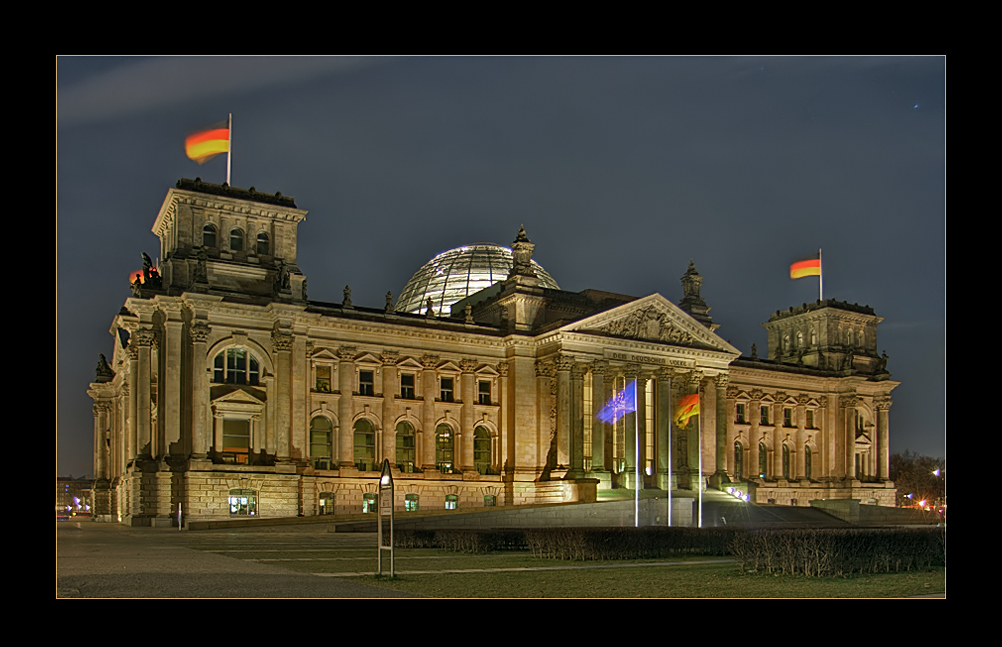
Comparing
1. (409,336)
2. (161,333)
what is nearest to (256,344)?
(161,333)

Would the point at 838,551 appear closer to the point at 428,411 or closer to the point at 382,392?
the point at 382,392

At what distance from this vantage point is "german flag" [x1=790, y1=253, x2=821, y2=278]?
88.9 metres

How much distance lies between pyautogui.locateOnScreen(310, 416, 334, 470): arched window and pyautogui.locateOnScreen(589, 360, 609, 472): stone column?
62.5ft

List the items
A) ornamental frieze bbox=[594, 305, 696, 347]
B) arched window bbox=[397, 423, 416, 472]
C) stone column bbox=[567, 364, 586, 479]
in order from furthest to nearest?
1. ornamental frieze bbox=[594, 305, 696, 347]
2. stone column bbox=[567, 364, 586, 479]
3. arched window bbox=[397, 423, 416, 472]

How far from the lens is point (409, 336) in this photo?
73.6 m

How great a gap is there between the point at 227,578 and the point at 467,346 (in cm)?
5045

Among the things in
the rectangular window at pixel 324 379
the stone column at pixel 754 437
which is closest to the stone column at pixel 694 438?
the stone column at pixel 754 437

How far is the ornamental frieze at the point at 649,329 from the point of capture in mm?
76125

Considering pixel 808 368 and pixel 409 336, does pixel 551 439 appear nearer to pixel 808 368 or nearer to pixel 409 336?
pixel 409 336

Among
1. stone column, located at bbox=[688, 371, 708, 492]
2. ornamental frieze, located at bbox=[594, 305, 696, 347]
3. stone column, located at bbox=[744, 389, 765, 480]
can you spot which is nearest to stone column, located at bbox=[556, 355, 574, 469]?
ornamental frieze, located at bbox=[594, 305, 696, 347]

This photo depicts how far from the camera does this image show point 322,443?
2753 inches

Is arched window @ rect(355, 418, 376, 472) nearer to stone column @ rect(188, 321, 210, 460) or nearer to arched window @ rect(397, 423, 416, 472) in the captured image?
arched window @ rect(397, 423, 416, 472)

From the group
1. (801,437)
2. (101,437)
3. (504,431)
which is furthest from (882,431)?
(101,437)

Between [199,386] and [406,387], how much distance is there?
15.9 metres
